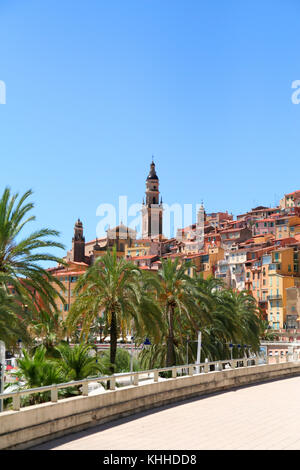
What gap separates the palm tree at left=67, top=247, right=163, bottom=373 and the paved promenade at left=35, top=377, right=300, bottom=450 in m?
7.60

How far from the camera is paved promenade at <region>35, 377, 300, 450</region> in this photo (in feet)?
42.5

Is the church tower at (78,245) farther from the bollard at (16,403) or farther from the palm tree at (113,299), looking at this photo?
the bollard at (16,403)

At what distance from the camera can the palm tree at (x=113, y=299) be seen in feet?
91.8

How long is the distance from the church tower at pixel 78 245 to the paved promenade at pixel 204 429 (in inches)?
5702

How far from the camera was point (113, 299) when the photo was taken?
28078mm

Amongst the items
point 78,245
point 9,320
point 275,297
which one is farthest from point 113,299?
point 78,245

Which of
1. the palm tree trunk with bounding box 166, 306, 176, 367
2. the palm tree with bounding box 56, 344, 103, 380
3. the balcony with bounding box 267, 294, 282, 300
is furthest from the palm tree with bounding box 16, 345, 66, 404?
the balcony with bounding box 267, 294, 282, 300

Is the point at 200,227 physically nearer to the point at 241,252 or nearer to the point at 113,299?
the point at 241,252

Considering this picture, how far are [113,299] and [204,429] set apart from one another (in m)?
13.6

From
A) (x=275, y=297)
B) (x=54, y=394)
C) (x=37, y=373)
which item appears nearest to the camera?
(x=54, y=394)

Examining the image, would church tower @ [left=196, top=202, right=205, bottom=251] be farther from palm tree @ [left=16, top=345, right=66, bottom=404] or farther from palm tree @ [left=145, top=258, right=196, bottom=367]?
palm tree @ [left=16, top=345, right=66, bottom=404]
